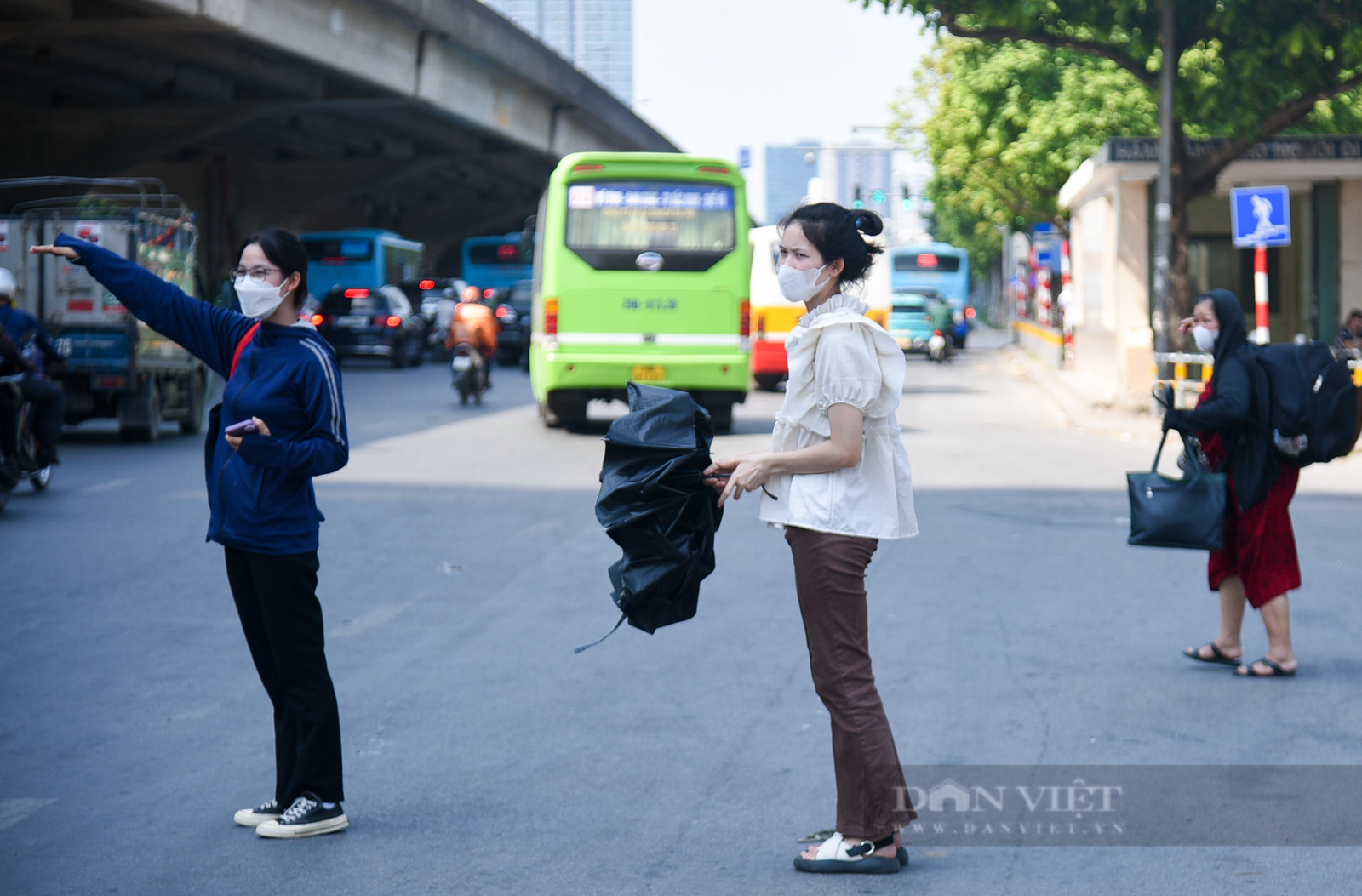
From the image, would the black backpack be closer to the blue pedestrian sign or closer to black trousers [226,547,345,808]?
black trousers [226,547,345,808]

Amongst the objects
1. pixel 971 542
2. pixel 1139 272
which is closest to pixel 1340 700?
pixel 971 542

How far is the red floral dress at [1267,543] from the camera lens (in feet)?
21.8

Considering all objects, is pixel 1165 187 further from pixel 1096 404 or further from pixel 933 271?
pixel 933 271

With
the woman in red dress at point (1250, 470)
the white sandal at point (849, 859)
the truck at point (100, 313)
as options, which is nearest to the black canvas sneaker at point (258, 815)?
the white sandal at point (849, 859)

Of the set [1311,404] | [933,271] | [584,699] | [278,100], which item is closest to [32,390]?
[584,699]

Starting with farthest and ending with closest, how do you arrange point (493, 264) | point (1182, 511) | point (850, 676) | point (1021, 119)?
1. point (493, 264)
2. point (1021, 119)
3. point (1182, 511)
4. point (850, 676)

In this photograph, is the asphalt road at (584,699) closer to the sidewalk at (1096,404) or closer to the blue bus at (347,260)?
the sidewalk at (1096,404)

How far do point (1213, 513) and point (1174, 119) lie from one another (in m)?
15.3

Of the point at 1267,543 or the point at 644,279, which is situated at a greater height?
the point at 644,279

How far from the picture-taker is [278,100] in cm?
3169

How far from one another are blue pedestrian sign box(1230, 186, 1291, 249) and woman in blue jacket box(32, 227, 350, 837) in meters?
15.3

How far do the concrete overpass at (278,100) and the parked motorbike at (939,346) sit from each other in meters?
10.8

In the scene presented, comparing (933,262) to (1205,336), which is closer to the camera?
(1205,336)

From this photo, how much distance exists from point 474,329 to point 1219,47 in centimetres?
1074
